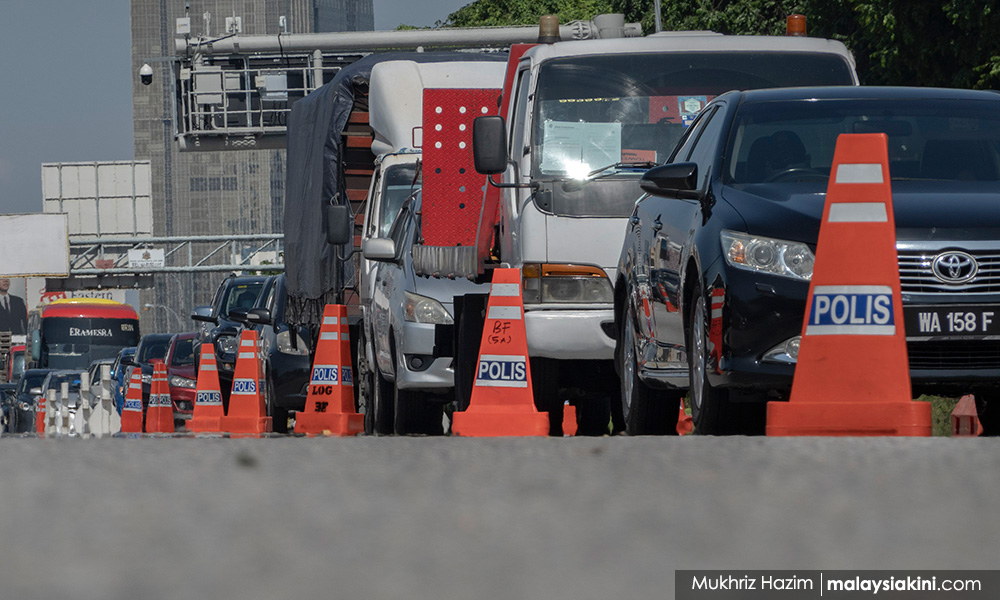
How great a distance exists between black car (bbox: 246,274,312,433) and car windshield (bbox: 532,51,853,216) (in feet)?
24.1

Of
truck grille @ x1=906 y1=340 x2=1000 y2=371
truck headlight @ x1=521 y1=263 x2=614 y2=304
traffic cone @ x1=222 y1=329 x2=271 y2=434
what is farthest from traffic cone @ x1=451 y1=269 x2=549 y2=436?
traffic cone @ x1=222 y1=329 x2=271 y2=434

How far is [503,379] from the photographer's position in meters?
9.12

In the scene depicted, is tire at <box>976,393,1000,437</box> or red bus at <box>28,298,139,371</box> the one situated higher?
tire at <box>976,393,1000,437</box>

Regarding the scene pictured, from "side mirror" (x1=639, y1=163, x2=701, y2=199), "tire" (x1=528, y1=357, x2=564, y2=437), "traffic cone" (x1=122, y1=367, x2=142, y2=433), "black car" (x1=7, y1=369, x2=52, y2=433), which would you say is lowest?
"black car" (x1=7, y1=369, x2=52, y2=433)

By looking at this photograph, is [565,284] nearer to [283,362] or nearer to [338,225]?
[338,225]

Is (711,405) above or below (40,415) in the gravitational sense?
above

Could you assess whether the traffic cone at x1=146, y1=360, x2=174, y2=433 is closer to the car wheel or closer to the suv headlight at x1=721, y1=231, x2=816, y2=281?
the car wheel

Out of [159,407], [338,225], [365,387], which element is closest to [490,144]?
[338,225]

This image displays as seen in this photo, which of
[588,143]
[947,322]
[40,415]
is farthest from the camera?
[40,415]

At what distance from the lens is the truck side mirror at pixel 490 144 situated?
10359mm

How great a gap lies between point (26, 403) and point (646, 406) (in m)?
26.3

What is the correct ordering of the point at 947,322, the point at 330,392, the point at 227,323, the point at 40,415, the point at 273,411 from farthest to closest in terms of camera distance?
1. the point at 40,415
2. the point at 227,323
3. the point at 273,411
4. the point at 330,392
5. the point at 947,322

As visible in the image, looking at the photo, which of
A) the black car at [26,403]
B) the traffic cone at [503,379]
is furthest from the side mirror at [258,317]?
the black car at [26,403]

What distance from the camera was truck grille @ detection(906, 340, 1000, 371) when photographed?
22.2ft
